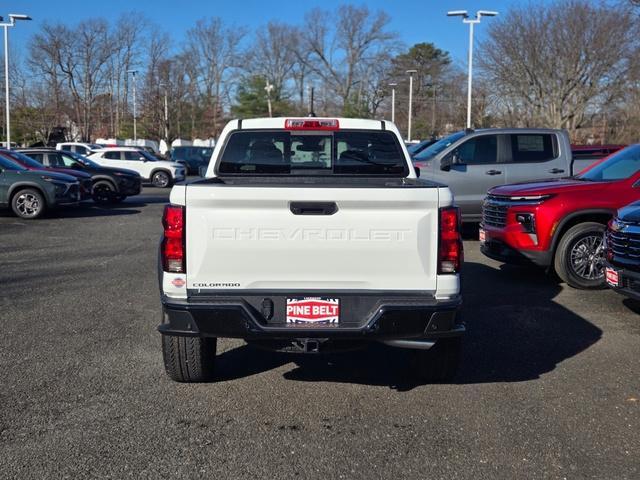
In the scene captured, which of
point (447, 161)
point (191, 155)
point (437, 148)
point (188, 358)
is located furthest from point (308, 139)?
point (191, 155)

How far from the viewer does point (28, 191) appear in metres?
15.3

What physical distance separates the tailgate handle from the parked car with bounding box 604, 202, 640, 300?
3.37 meters

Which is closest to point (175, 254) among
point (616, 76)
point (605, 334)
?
point (605, 334)

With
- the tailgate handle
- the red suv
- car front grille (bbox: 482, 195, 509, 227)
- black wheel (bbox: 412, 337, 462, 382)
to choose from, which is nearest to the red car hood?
the red suv

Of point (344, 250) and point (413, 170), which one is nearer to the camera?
point (344, 250)

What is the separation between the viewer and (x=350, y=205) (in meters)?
4.01

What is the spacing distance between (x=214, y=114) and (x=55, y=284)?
60.8 m

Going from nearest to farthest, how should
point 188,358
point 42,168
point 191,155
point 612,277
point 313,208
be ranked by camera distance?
point 313,208, point 188,358, point 612,277, point 42,168, point 191,155

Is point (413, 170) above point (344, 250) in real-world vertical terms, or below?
above

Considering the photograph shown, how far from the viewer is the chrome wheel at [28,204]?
15.3 m

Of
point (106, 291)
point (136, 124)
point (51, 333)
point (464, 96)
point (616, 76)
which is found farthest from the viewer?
point (136, 124)

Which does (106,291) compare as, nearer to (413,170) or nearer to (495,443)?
(413,170)

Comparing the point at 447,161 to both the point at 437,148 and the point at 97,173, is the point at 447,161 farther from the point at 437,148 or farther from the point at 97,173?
the point at 97,173

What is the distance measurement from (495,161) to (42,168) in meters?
10.4
